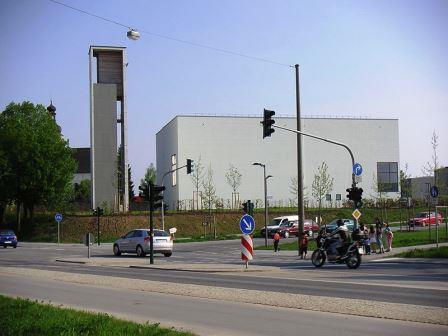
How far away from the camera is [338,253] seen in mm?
24453

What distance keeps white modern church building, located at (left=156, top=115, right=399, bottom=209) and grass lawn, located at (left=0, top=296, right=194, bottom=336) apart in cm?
6345

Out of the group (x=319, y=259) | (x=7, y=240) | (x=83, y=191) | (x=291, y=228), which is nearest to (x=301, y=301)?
(x=319, y=259)

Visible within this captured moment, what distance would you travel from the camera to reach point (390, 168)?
275 feet

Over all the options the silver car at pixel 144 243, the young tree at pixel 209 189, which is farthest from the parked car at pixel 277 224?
A: the silver car at pixel 144 243

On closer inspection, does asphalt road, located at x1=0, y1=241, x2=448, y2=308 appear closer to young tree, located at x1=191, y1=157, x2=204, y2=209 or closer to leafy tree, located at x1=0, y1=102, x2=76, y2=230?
leafy tree, located at x1=0, y1=102, x2=76, y2=230

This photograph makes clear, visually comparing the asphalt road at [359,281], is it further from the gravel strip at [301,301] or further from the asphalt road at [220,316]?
the asphalt road at [220,316]

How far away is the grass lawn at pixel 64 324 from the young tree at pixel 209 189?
53.5 m

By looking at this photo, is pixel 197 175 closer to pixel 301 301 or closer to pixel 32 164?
pixel 32 164

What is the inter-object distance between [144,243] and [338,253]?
1360cm

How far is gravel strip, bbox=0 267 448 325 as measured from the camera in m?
10.7

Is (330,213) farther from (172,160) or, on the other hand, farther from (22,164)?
(22,164)

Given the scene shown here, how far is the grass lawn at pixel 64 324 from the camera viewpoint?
8.55 m

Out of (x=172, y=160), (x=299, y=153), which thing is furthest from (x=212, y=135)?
(x=299, y=153)

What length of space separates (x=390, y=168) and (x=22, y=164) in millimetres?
47932
